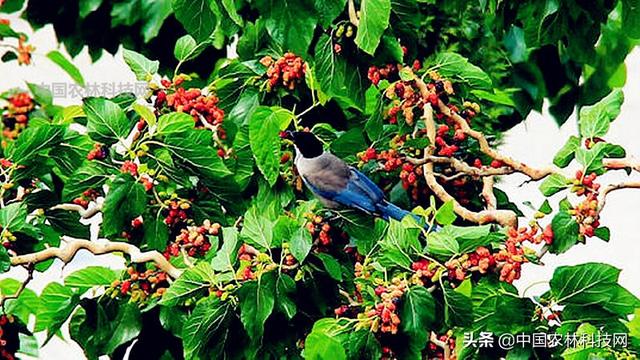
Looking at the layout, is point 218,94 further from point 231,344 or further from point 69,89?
point 69,89

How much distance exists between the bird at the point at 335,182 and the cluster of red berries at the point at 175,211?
129mm

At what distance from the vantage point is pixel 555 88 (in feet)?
8.32

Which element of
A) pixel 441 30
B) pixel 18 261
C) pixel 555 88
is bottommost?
pixel 555 88

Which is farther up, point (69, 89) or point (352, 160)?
point (352, 160)

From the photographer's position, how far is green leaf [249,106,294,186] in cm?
131

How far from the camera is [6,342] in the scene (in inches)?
53.6

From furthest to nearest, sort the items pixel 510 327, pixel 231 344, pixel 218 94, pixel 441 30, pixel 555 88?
pixel 555 88 → pixel 441 30 → pixel 218 94 → pixel 231 344 → pixel 510 327

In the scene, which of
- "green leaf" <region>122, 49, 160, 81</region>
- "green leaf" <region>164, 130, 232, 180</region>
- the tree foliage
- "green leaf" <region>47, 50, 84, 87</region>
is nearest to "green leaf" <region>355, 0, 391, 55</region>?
the tree foliage

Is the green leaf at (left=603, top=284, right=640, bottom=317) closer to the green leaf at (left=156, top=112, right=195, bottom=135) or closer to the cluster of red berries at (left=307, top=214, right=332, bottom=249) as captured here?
the cluster of red berries at (left=307, top=214, right=332, bottom=249)

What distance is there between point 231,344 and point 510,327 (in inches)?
11.1

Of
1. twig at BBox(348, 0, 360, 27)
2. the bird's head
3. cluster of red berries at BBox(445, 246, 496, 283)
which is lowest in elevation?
the bird's head

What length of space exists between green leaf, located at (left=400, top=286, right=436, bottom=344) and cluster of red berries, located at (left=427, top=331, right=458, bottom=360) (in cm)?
10

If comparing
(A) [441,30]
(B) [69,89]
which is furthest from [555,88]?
(B) [69,89]

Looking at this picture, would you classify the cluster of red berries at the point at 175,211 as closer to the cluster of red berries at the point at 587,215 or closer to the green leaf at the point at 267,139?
the green leaf at the point at 267,139
